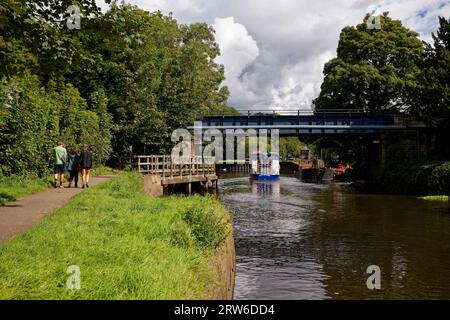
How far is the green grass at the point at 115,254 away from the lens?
19.7 feet

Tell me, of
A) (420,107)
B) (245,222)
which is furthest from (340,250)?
(420,107)

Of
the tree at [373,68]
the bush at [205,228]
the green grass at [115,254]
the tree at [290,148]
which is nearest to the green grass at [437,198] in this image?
the tree at [373,68]

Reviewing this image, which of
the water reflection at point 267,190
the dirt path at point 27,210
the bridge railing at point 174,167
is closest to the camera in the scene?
the dirt path at point 27,210

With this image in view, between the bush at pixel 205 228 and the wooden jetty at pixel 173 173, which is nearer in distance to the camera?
the bush at pixel 205 228

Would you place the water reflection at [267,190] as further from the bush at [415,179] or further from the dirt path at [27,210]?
the dirt path at [27,210]

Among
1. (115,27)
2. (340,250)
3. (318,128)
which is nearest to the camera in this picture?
(115,27)

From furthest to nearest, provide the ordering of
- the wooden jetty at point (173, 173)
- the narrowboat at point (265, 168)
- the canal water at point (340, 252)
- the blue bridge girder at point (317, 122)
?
the narrowboat at point (265, 168) → the blue bridge girder at point (317, 122) → the wooden jetty at point (173, 173) → the canal water at point (340, 252)

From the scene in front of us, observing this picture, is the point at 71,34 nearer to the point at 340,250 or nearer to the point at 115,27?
the point at 115,27

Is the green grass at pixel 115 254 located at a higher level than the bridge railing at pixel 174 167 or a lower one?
lower

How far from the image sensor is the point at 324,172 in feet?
212

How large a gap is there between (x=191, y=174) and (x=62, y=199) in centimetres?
2218

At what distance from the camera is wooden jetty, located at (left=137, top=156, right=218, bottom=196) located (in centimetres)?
2936

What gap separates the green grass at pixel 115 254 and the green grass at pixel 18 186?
3.84 meters

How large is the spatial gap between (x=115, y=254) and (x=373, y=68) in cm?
4803
